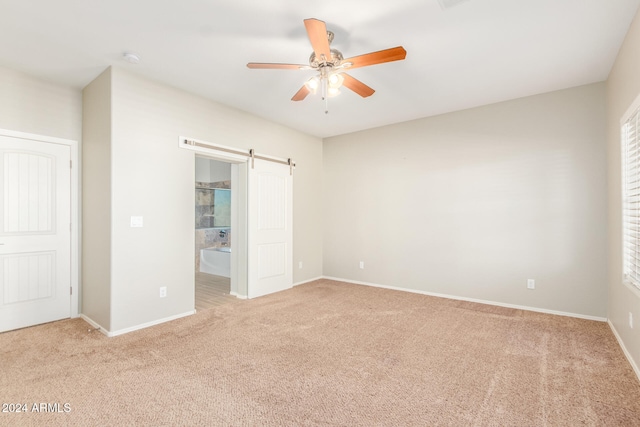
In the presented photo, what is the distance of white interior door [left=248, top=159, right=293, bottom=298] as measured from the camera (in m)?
4.45

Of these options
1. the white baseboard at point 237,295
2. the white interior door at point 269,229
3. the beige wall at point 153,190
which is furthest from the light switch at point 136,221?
the white baseboard at point 237,295

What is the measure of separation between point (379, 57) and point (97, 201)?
10.4 ft

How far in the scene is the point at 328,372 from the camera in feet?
7.71

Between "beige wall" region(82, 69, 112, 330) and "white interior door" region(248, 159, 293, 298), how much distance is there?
67.9 inches

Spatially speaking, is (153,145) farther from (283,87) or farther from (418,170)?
(418,170)

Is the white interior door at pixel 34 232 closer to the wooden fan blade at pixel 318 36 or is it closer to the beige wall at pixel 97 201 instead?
the beige wall at pixel 97 201

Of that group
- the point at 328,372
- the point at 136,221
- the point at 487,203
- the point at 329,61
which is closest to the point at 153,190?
the point at 136,221

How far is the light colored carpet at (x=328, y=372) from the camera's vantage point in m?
1.85

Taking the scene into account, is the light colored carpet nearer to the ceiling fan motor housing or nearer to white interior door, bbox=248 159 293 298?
white interior door, bbox=248 159 293 298

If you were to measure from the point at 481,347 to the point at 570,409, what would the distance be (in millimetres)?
899

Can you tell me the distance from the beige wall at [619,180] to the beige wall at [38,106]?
5.29m

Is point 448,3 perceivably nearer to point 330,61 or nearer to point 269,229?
point 330,61

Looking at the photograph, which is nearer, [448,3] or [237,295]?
[448,3]

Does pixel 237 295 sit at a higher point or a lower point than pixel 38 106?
lower
